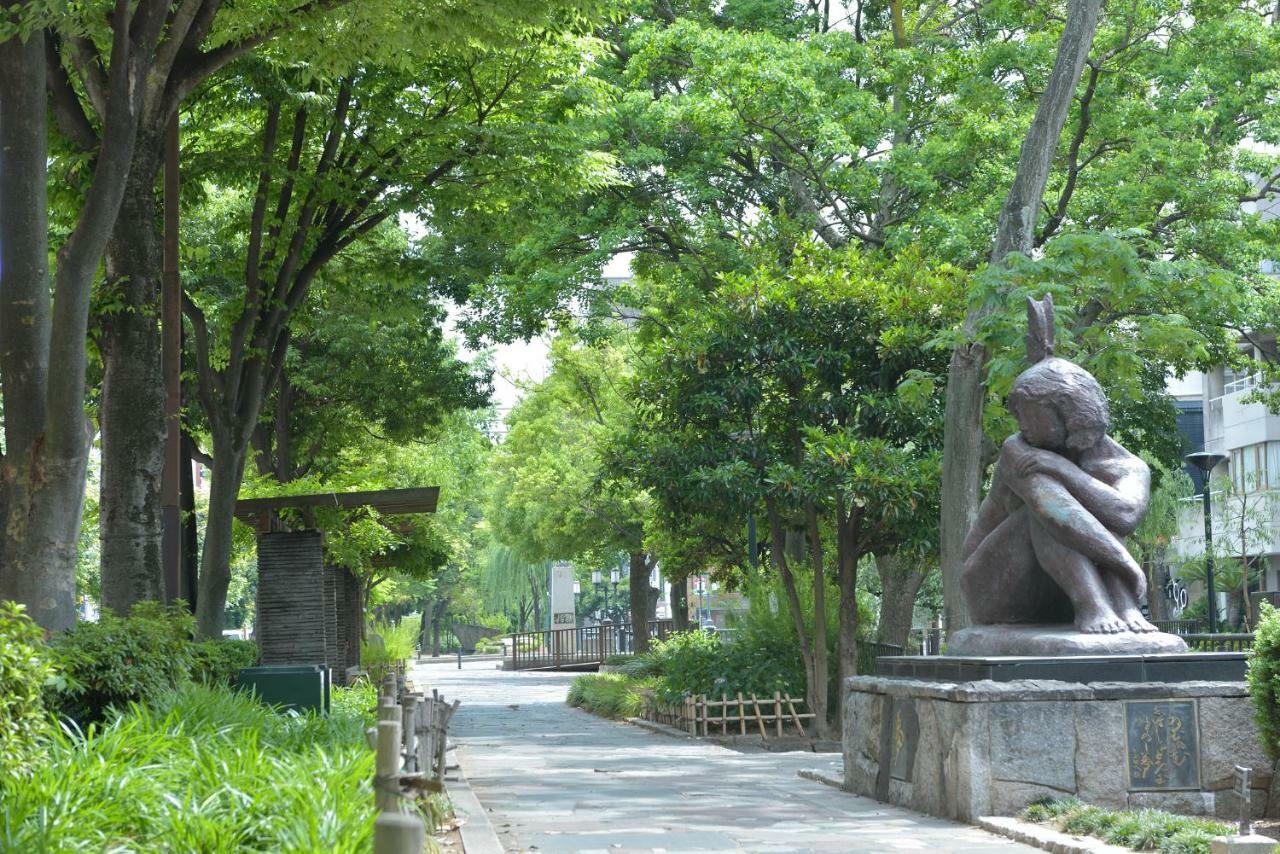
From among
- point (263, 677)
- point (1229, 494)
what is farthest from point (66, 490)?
point (1229, 494)

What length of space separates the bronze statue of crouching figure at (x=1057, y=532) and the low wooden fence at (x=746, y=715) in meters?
10.1

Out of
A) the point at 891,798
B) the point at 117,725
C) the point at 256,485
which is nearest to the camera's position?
the point at 117,725

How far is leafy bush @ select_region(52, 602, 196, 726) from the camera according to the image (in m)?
9.86

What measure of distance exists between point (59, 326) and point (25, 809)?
5.04m

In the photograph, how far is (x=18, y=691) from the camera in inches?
311

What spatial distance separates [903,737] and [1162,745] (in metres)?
1.98

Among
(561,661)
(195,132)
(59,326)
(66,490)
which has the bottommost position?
(561,661)

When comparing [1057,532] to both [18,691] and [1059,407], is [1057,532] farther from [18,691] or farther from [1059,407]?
[18,691]

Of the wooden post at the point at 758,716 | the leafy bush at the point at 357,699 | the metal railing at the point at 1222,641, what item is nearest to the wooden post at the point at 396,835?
the metal railing at the point at 1222,641

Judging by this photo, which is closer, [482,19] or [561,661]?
[482,19]

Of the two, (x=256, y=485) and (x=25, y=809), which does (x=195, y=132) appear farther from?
(x=25, y=809)

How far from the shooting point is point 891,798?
12.0 meters

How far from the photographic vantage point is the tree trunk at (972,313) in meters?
17.3

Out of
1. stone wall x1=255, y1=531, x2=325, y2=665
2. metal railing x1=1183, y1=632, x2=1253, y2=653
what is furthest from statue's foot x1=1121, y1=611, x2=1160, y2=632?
stone wall x1=255, y1=531, x2=325, y2=665
